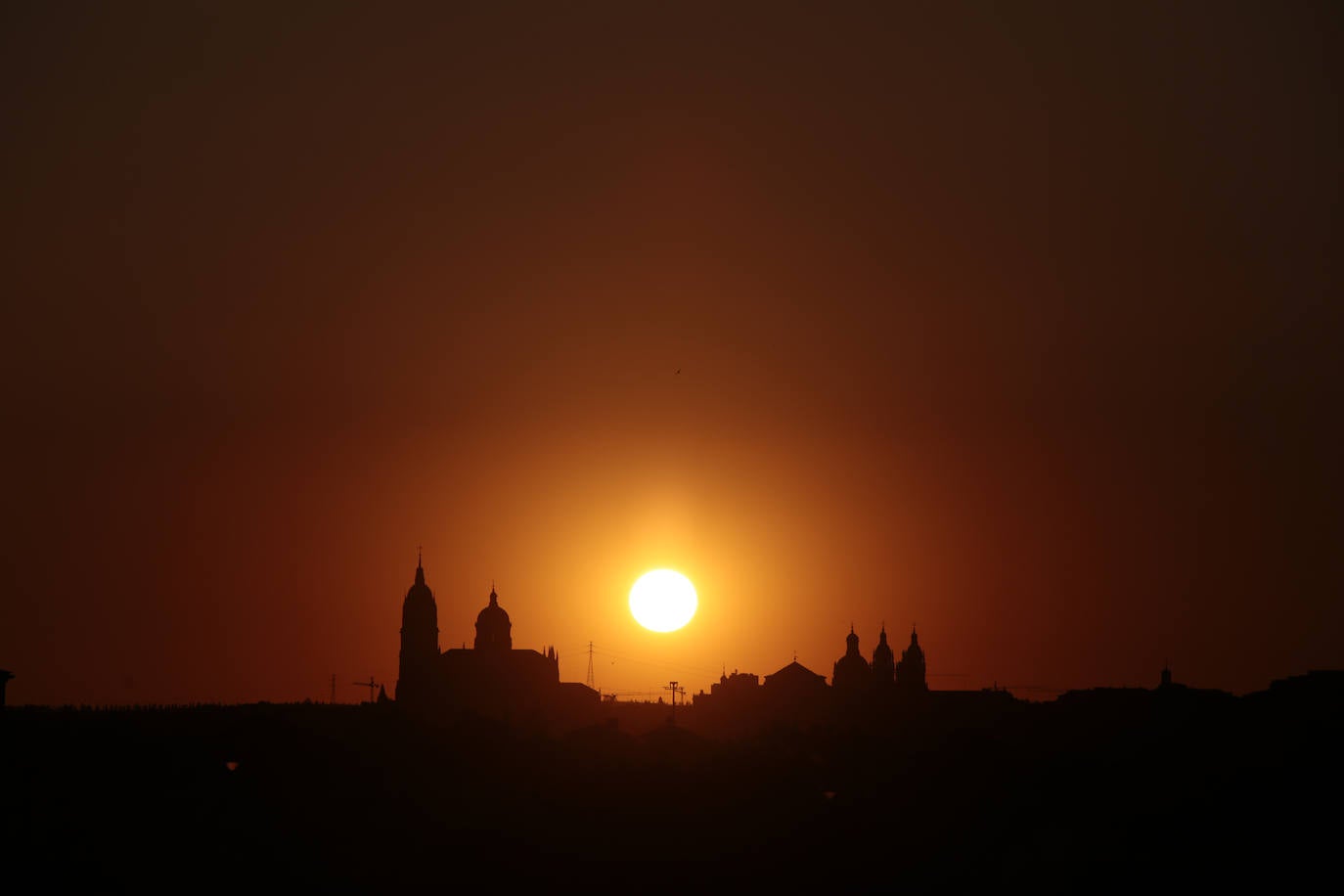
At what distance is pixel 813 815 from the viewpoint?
98.7 meters

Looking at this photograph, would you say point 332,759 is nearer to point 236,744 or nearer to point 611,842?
point 236,744

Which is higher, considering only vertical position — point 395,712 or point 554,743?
point 395,712

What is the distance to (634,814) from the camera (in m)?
96.8

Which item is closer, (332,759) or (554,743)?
(332,759)

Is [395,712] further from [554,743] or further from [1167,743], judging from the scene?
[1167,743]

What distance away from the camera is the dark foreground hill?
8362 cm

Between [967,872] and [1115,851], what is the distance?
833cm

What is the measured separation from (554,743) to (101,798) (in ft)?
133

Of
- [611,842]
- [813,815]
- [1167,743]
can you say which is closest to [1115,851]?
[813,815]

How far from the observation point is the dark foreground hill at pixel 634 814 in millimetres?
83625

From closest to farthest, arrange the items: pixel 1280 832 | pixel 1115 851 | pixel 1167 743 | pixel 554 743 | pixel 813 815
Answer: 1. pixel 1115 851
2. pixel 1280 832
3. pixel 813 815
4. pixel 554 743
5. pixel 1167 743

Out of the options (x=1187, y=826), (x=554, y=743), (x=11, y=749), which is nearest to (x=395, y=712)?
(x=554, y=743)

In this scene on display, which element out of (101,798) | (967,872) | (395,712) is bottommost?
(967,872)

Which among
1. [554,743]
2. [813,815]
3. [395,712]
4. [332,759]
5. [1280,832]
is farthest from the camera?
[395,712]
